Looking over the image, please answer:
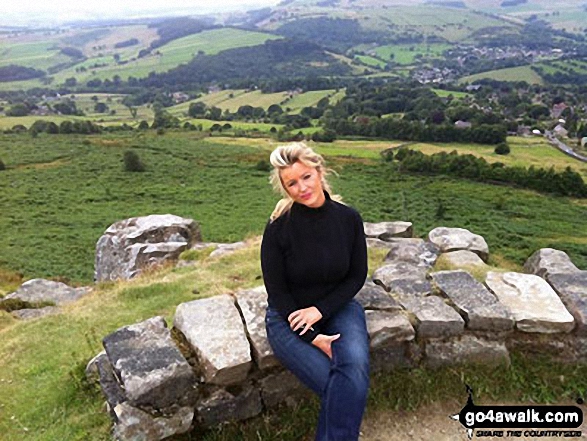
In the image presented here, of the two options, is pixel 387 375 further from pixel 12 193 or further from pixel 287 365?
pixel 12 193

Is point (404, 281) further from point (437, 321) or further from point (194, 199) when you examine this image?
point (194, 199)

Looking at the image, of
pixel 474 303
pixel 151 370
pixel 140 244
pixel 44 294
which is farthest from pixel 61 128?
pixel 474 303

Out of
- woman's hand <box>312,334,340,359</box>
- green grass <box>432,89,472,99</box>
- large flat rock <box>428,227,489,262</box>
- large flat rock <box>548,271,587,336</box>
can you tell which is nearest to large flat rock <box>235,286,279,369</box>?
woman's hand <box>312,334,340,359</box>

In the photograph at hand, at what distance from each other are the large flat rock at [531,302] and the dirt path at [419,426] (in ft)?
3.26

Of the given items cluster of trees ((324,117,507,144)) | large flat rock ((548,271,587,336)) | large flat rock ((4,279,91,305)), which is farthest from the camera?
cluster of trees ((324,117,507,144))

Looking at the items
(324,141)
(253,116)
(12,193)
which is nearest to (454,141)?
(324,141)

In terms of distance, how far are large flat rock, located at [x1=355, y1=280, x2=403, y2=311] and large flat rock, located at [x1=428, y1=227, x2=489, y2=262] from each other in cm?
458

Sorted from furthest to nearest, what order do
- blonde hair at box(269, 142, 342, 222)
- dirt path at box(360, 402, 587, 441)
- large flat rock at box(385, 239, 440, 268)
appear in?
1. large flat rock at box(385, 239, 440, 268)
2. dirt path at box(360, 402, 587, 441)
3. blonde hair at box(269, 142, 342, 222)

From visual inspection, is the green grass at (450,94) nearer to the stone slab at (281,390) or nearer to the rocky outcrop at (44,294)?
the rocky outcrop at (44,294)

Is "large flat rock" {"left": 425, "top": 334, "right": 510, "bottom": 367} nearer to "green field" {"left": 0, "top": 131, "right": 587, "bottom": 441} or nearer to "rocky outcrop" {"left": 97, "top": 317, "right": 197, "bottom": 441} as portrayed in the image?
"green field" {"left": 0, "top": 131, "right": 587, "bottom": 441}

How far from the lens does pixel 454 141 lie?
8956cm

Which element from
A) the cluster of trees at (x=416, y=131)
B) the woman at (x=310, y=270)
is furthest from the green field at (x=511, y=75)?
the woman at (x=310, y=270)

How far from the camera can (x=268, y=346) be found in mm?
4883

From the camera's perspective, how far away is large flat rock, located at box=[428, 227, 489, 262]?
1009cm
